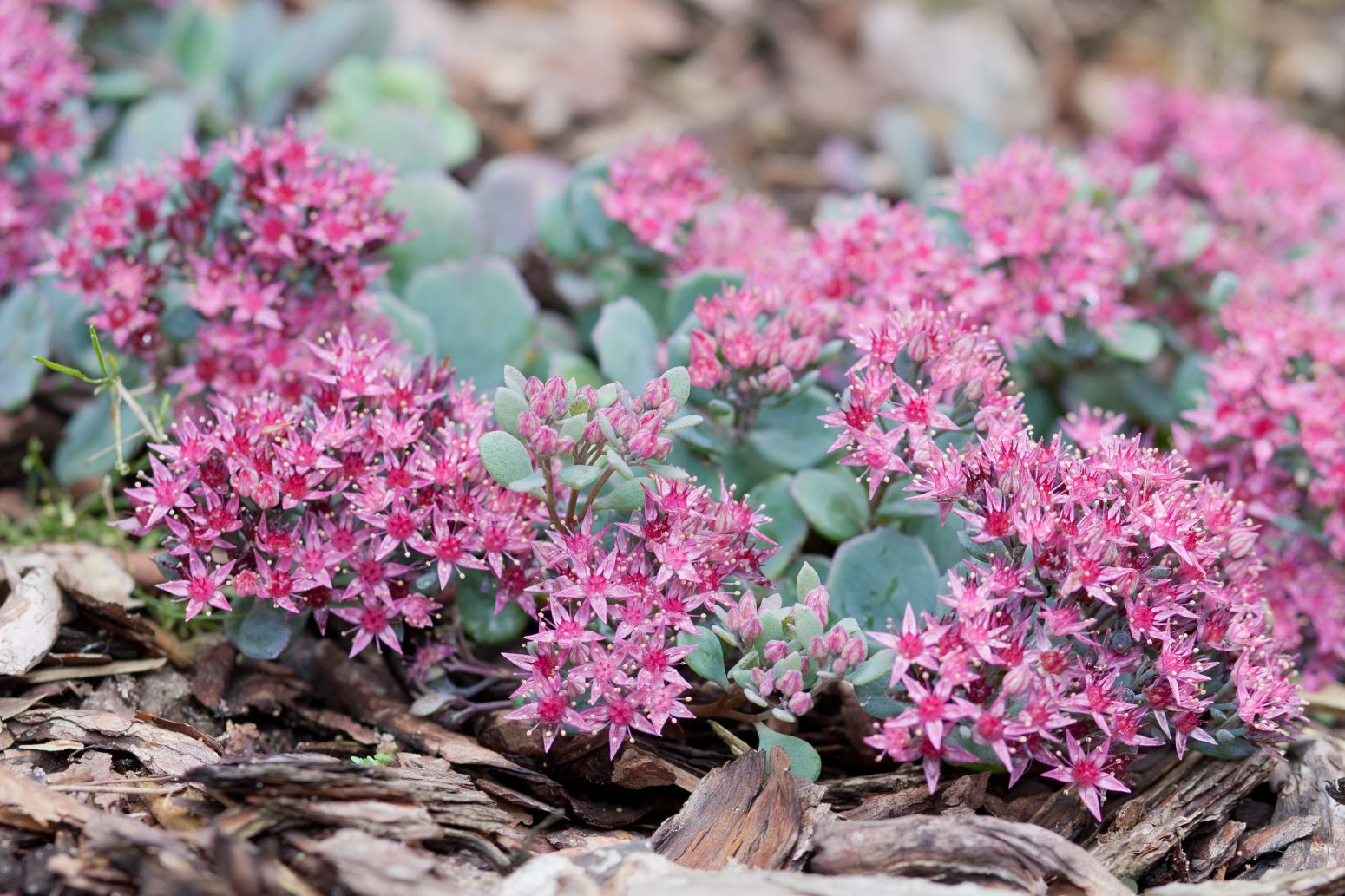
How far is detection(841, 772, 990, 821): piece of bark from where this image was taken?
250cm

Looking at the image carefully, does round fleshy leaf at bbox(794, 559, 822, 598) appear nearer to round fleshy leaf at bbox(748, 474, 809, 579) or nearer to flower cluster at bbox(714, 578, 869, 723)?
flower cluster at bbox(714, 578, 869, 723)

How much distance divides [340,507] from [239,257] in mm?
810

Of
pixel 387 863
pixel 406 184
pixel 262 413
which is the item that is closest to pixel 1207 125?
pixel 406 184

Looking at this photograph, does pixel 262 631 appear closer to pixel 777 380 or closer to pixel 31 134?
pixel 777 380

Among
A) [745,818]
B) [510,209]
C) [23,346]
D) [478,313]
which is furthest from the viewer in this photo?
[510,209]

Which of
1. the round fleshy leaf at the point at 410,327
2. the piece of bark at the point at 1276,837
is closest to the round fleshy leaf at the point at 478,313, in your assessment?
the round fleshy leaf at the point at 410,327

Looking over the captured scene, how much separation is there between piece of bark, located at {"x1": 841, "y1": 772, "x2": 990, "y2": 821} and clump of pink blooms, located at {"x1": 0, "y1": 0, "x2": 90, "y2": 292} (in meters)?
2.82

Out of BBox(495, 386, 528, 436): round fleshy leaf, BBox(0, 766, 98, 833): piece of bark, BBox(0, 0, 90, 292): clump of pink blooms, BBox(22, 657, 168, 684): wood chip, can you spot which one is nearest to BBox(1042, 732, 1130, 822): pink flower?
BBox(495, 386, 528, 436): round fleshy leaf

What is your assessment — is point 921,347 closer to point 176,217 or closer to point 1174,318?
point 1174,318

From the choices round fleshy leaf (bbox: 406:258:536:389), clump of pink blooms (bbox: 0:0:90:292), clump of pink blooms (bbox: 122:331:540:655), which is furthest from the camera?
clump of pink blooms (bbox: 0:0:90:292)

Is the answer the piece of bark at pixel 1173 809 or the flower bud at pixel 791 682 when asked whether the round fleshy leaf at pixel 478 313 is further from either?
the piece of bark at pixel 1173 809

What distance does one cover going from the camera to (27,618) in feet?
8.79

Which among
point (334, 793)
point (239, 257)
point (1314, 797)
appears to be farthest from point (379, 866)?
point (1314, 797)

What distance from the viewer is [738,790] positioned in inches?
97.2
